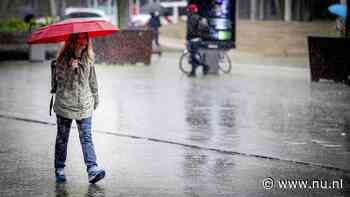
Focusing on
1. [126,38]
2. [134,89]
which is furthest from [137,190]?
[126,38]

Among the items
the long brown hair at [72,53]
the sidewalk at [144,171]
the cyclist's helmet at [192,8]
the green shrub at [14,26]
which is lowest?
the green shrub at [14,26]

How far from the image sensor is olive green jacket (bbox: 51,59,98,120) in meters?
9.67

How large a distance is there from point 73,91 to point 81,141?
0.53 meters

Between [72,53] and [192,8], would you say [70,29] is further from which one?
[192,8]

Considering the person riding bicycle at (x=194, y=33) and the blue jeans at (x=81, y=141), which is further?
the person riding bicycle at (x=194, y=33)

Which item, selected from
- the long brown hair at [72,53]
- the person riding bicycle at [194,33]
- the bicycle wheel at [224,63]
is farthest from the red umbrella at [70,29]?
the bicycle wheel at [224,63]

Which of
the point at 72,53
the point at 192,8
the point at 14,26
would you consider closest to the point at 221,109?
the point at 72,53

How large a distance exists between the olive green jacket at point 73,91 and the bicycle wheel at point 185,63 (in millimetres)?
16256

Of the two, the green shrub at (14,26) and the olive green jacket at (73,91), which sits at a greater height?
the olive green jacket at (73,91)

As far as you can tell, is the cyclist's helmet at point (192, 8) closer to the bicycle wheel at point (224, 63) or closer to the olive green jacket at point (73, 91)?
the bicycle wheel at point (224, 63)

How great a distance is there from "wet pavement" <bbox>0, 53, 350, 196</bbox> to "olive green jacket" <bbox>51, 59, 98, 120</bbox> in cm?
76

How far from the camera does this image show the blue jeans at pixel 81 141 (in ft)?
32.0

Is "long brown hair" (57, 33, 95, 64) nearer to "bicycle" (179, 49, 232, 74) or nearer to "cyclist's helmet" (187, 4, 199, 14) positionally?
"bicycle" (179, 49, 232, 74)

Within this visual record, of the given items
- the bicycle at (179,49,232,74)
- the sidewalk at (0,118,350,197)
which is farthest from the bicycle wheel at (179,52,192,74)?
the sidewalk at (0,118,350,197)
